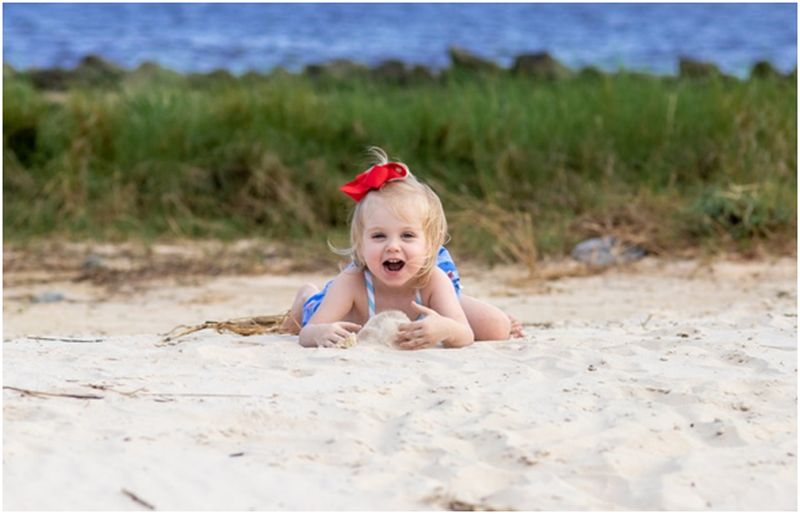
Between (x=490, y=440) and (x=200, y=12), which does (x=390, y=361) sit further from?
(x=200, y=12)

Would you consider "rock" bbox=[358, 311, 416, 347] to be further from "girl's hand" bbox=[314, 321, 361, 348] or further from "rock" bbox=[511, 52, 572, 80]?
"rock" bbox=[511, 52, 572, 80]

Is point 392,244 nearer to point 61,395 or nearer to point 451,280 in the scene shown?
point 451,280

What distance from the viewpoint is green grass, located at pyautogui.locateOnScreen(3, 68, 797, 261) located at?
888 centimetres

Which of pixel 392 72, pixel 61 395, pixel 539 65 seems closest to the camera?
pixel 61 395

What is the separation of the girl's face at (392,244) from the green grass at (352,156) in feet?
12.4

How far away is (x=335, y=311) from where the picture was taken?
470 cm

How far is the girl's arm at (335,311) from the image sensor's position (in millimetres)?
4543

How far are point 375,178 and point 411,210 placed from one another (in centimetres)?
18

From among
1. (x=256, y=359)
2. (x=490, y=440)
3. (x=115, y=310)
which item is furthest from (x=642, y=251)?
(x=490, y=440)

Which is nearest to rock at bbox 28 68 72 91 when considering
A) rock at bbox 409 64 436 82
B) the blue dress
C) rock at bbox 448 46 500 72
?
rock at bbox 409 64 436 82

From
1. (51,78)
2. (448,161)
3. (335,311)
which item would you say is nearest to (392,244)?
(335,311)

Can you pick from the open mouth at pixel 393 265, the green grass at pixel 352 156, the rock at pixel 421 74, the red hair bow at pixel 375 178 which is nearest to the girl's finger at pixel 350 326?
the open mouth at pixel 393 265

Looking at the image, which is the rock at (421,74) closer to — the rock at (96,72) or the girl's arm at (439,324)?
the rock at (96,72)

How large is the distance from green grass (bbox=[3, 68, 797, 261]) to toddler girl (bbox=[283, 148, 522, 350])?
3.65 metres
